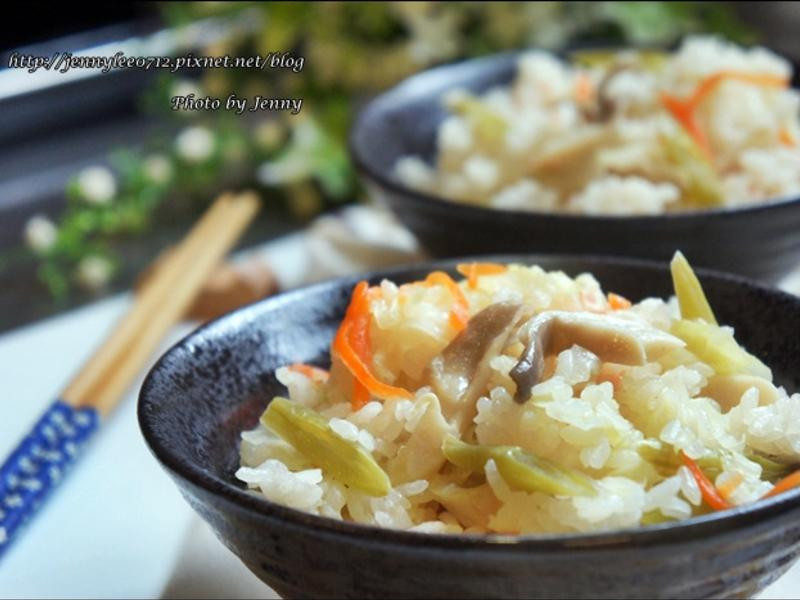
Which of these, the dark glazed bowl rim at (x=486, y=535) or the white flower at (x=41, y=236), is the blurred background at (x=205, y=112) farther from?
the dark glazed bowl rim at (x=486, y=535)

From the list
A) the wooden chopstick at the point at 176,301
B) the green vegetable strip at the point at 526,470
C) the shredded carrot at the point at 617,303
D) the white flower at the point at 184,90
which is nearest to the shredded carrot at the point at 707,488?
the green vegetable strip at the point at 526,470

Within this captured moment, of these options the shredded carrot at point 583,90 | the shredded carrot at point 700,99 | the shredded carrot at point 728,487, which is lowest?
the shredded carrot at point 583,90

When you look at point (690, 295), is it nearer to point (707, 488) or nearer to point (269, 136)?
point (707, 488)

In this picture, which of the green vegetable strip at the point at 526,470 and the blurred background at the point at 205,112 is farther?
the blurred background at the point at 205,112

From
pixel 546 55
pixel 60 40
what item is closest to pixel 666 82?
pixel 546 55

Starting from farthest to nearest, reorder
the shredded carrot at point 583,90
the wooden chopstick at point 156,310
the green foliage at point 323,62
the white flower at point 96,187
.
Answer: the green foliage at point 323,62
the white flower at point 96,187
the shredded carrot at point 583,90
the wooden chopstick at point 156,310

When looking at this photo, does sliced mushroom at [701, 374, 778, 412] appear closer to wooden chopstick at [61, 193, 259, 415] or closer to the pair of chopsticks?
the pair of chopsticks
